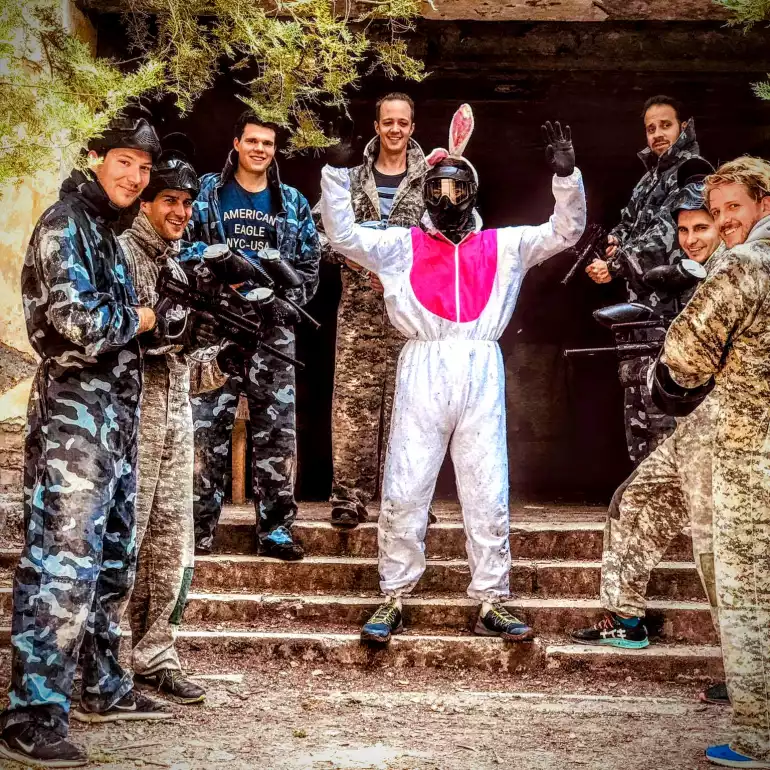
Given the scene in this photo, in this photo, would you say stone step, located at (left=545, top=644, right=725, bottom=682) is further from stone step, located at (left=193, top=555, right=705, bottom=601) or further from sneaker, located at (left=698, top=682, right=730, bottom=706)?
stone step, located at (left=193, top=555, right=705, bottom=601)

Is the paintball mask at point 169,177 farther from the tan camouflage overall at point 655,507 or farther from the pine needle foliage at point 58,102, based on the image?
the tan camouflage overall at point 655,507

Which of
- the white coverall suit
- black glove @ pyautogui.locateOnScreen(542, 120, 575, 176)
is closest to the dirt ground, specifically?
the white coverall suit

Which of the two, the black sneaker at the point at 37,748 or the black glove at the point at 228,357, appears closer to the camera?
the black sneaker at the point at 37,748

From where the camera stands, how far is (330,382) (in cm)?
822

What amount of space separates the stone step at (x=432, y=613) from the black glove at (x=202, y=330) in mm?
1569

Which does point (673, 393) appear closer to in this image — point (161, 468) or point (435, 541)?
point (161, 468)

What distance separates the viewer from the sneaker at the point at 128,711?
3928mm

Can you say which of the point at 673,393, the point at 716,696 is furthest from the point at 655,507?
the point at 673,393

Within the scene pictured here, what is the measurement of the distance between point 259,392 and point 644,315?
2.12 meters

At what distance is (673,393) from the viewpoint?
12.6 ft

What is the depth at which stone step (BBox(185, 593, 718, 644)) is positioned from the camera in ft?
16.6

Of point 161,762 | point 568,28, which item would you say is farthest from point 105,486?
point 568,28

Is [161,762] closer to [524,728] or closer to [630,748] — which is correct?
[524,728]

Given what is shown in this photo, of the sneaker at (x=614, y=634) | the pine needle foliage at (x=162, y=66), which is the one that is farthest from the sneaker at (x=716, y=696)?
the pine needle foliage at (x=162, y=66)
